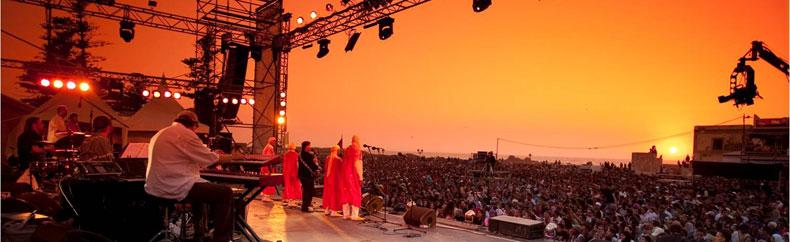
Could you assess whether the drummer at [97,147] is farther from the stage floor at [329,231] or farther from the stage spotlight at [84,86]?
the stage spotlight at [84,86]

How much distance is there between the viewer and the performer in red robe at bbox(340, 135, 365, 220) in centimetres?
977

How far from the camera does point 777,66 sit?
18.3 meters

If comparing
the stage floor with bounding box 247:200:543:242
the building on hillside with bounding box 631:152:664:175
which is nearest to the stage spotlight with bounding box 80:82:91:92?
the stage floor with bounding box 247:200:543:242

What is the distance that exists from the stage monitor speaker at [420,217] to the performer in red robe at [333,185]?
6.06ft

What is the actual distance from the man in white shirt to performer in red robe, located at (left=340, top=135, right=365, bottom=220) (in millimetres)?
5437

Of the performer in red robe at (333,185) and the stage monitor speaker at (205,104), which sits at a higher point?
the stage monitor speaker at (205,104)

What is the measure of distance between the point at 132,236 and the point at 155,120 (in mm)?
15800

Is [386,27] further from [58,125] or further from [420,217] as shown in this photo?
[58,125]

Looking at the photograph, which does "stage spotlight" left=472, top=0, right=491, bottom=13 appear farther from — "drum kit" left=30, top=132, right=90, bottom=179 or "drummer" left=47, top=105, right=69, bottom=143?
"drummer" left=47, top=105, right=69, bottom=143

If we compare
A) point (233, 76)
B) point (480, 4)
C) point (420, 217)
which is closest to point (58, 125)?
point (420, 217)

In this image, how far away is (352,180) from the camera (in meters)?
9.79

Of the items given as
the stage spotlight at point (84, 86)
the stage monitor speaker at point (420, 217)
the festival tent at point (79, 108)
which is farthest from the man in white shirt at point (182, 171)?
the festival tent at point (79, 108)

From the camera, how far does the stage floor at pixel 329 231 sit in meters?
7.62

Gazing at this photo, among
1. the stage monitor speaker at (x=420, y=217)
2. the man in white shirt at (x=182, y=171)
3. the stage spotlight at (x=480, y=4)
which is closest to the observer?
the man in white shirt at (x=182, y=171)
